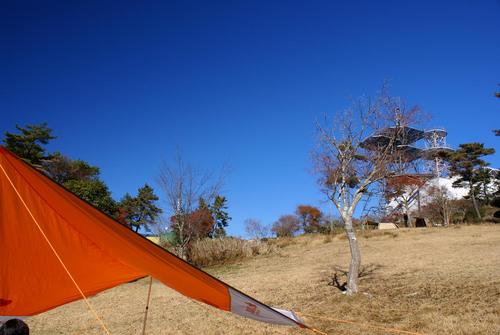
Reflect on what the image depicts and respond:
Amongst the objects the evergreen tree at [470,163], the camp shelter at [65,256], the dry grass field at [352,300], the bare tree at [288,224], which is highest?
the evergreen tree at [470,163]

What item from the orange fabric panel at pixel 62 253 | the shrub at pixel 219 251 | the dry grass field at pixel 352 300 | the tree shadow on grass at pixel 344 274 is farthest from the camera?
the shrub at pixel 219 251

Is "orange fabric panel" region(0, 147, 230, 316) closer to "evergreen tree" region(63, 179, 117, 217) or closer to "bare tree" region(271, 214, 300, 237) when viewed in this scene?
"evergreen tree" region(63, 179, 117, 217)

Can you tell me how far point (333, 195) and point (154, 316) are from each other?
503 centimetres

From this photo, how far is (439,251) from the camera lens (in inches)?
583

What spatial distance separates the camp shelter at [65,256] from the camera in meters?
3.89

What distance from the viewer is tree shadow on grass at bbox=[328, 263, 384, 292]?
1050 cm

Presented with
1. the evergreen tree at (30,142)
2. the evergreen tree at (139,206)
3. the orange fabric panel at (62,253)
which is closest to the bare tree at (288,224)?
the evergreen tree at (139,206)

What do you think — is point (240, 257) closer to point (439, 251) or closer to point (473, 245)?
point (439, 251)

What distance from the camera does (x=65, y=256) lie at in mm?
4852

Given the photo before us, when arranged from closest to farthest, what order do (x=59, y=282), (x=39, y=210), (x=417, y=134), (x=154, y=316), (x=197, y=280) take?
(x=197, y=280) → (x=39, y=210) → (x=59, y=282) → (x=154, y=316) → (x=417, y=134)

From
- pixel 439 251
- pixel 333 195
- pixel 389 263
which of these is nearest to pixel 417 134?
pixel 333 195

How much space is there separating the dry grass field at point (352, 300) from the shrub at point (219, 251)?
2535 millimetres

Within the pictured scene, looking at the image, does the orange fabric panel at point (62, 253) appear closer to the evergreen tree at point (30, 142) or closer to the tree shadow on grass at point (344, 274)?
the tree shadow on grass at point (344, 274)

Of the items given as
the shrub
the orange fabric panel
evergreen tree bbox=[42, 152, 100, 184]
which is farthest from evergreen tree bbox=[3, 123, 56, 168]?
the orange fabric panel
